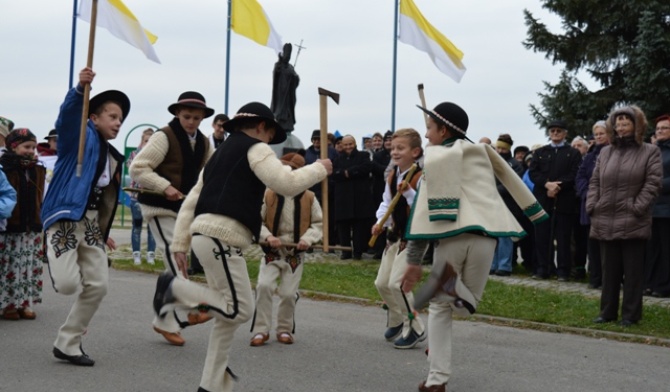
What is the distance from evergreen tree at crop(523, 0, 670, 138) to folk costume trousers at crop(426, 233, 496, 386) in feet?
59.1

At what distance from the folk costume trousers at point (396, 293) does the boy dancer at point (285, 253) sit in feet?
2.23

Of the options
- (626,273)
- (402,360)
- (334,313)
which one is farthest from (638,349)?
(334,313)

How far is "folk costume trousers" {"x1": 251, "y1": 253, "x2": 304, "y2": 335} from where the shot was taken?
26.9 feet

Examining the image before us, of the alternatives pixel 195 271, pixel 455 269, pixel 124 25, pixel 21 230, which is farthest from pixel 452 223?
pixel 195 271

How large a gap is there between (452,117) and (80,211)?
2859 millimetres

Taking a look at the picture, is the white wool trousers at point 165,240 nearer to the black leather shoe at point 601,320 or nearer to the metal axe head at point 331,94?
the metal axe head at point 331,94

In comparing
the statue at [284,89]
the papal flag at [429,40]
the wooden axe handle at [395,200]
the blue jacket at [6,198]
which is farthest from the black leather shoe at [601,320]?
the statue at [284,89]

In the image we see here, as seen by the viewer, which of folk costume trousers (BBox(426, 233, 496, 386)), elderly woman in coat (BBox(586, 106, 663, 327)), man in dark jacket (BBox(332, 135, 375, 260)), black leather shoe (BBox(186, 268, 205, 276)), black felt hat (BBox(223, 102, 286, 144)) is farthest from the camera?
man in dark jacket (BBox(332, 135, 375, 260))

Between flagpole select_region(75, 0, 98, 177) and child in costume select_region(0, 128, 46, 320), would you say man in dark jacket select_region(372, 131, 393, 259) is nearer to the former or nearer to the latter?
child in costume select_region(0, 128, 46, 320)

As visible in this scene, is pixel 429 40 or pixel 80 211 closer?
pixel 80 211

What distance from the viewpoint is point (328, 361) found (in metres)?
7.40

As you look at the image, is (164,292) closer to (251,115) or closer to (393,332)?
(251,115)

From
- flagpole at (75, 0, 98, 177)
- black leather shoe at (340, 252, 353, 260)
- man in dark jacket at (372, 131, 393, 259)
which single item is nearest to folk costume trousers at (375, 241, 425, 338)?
flagpole at (75, 0, 98, 177)

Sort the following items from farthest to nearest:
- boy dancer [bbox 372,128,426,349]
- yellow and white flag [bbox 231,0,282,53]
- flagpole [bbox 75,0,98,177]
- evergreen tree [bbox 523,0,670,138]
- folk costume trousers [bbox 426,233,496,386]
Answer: evergreen tree [bbox 523,0,670,138]
yellow and white flag [bbox 231,0,282,53]
boy dancer [bbox 372,128,426,349]
flagpole [bbox 75,0,98,177]
folk costume trousers [bbox 426,233,496,386]
